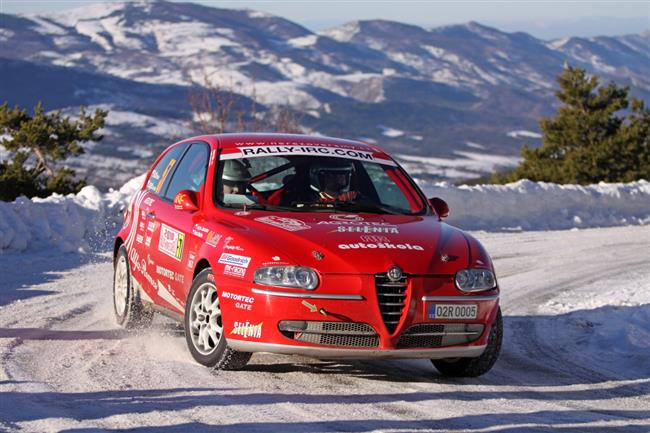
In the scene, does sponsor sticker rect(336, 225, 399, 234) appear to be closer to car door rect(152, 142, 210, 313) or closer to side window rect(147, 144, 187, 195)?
car door rect(152, 142, 210, 313)

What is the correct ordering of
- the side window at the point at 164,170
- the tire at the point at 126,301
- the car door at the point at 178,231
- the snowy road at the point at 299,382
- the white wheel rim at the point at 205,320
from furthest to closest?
the side window at the point at 164,170 → the tire at the point at 126,301 → the car door at the point at 178,231 → the white wheel rim at the point at 205,320 → the snowy road at the point at 299,382

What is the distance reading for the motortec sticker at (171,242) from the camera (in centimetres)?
738

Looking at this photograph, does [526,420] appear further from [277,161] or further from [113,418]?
[277,161]

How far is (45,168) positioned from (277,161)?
1062 inches

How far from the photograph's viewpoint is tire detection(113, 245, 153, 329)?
8.38 meters

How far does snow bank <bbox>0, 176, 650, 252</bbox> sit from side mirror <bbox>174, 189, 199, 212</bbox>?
6709 mm

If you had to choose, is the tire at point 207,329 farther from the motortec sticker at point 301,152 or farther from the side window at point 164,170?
the side window at point 164,170

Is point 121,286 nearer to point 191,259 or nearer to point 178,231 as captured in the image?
point 178,231

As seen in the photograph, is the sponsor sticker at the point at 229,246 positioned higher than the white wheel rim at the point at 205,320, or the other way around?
the sponsor sticker at the point at 229,246

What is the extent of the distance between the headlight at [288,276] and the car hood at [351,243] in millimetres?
40

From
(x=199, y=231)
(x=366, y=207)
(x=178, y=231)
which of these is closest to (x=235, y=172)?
(x=178, y=231)

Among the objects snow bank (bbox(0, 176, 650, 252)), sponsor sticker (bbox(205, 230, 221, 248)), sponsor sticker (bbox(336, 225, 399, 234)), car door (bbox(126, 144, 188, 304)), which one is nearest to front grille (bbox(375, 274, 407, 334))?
sponsor sticker (bbox(336, 225, 399, 234))

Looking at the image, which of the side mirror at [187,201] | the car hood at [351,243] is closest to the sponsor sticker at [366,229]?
the car hood at [351,243]

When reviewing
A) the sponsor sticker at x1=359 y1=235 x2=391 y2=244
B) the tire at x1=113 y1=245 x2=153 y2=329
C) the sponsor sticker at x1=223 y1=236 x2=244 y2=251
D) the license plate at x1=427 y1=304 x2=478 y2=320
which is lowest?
the tire at x1=113 y1=245 x2=153 y2=329
